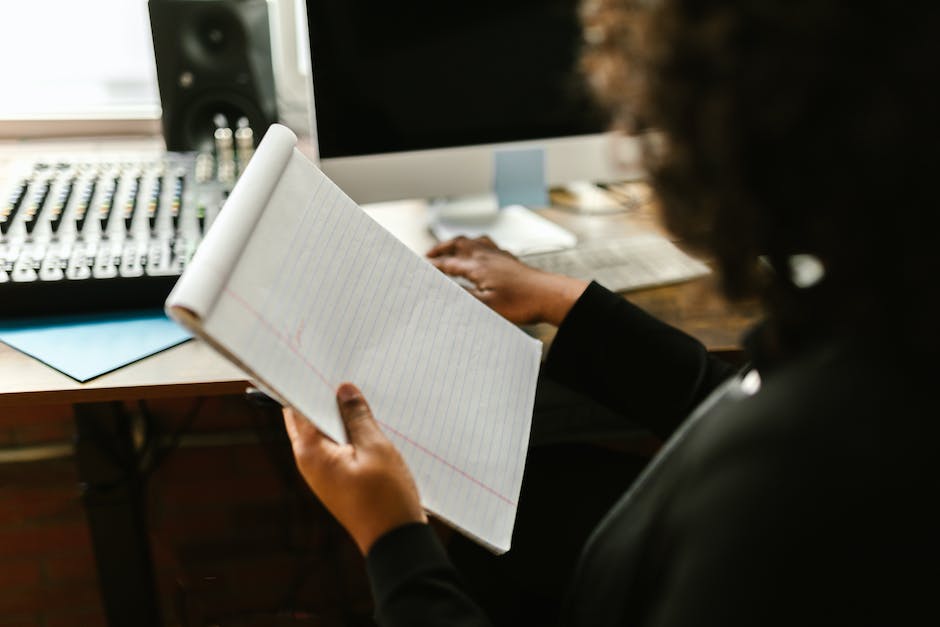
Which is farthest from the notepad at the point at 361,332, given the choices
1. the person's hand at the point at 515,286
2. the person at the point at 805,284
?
the person at the point at 805,284

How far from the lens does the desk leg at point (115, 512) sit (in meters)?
0.98

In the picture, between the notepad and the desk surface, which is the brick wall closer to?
the desk surface

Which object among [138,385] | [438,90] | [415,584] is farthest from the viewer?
[438,90]

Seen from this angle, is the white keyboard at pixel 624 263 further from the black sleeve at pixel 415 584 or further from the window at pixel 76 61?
the window at pixel 76 61

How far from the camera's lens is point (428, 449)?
0.67 metres

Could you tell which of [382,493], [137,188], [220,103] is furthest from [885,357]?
[220,103]

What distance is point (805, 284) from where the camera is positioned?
0.46 metres

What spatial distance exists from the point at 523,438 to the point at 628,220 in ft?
1.93

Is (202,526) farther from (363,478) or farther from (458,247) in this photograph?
(363,478)

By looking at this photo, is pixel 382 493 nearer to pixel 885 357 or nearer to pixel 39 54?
pixel 885 357

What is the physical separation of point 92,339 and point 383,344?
366mm

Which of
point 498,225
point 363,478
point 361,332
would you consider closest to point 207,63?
point 498,225

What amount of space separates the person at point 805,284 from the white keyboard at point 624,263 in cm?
55

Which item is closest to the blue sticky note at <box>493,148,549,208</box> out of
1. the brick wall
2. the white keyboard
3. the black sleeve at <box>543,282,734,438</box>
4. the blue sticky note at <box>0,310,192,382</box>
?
the white keyboard
